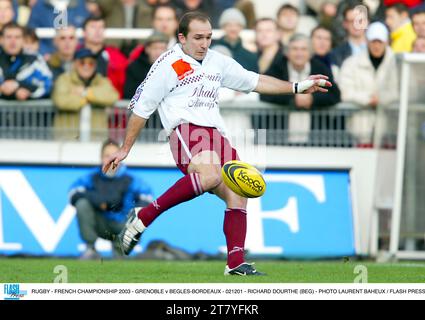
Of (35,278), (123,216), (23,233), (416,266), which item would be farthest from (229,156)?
(23,233)

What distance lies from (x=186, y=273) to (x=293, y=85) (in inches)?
82.1

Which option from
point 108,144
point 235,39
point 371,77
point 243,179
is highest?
point 235,39

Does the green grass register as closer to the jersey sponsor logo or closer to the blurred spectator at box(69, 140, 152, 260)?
the jersey sponsor logo

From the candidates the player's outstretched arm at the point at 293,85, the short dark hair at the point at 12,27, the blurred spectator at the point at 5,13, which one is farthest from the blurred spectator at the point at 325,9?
the player's outstretched arm at the point at 293,85

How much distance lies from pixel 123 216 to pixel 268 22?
365 centimetres

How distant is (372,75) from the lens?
1862cm

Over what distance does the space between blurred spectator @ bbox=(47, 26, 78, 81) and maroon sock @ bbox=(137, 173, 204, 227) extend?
253 inches

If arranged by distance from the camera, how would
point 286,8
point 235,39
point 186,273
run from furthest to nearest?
point 286,8, point 235,39, point 186,273

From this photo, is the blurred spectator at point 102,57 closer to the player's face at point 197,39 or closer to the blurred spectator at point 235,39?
the blurred spectator at point 235,39

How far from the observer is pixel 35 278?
493 inches

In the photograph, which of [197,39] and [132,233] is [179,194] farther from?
[197,39]

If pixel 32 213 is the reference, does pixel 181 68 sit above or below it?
above

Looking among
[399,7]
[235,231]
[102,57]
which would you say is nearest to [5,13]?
[102,57]
